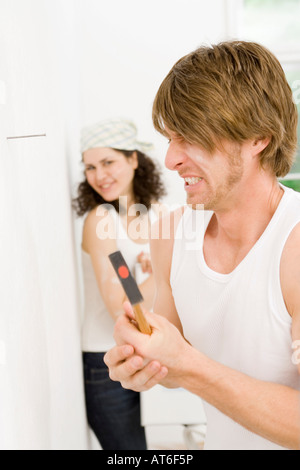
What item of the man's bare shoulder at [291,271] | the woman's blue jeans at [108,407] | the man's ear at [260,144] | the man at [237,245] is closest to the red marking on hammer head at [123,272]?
the man at [237,245]

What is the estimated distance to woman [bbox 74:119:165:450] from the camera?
136 cm

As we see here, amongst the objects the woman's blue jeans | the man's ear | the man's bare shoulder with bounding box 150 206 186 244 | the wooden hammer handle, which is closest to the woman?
the woman's blue jeans

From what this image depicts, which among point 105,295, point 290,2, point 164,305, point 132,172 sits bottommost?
point 105,295

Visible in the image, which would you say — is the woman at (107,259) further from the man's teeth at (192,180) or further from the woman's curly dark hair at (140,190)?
the man's teeth at (192,180)

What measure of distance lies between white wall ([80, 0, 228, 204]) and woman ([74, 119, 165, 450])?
49 cm

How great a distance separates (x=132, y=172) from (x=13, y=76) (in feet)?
2.93

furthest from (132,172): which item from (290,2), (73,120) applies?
(290,2)

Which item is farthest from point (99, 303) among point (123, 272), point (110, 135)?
point (123, 272)

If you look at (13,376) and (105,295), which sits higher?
(13,376)

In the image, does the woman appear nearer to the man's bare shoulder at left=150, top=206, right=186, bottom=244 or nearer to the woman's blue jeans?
the woman's blue jeans

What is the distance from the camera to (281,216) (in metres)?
0.77

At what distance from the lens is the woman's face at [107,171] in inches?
56.7

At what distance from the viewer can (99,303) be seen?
1.43 m
